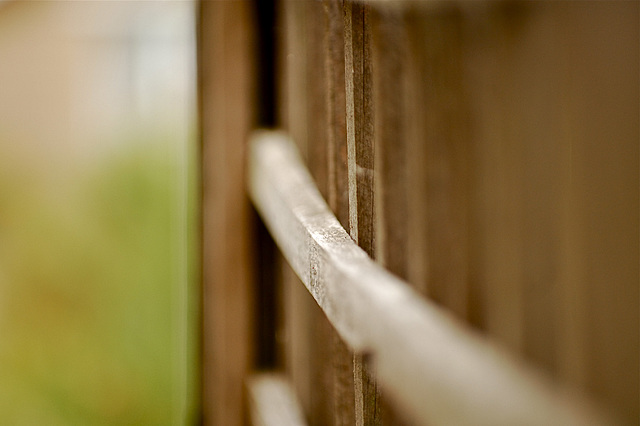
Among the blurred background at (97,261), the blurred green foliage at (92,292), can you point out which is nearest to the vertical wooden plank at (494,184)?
the blurred background at (97,261)

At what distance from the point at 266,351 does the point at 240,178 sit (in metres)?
0.38

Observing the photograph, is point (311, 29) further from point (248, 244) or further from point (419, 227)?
point (248, 244)

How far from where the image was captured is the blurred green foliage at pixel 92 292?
7.79 ft

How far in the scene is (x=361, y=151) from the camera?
61 cm

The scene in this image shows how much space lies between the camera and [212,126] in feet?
4.50

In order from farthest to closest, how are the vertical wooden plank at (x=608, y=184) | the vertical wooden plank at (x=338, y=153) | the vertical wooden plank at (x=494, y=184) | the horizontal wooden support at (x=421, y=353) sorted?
1. the vertical wooden plank at (x=338, y=153)
2. the vertical wooden plank at (x=494, y=184)
3. the vertical wooden plank at (x=608, y=184)
4. the horizontal wooden support at (x=421, y=353)

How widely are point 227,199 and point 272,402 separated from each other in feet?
1.40

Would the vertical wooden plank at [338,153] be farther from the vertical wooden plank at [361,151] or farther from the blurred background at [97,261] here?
the blurred background at [97,261]

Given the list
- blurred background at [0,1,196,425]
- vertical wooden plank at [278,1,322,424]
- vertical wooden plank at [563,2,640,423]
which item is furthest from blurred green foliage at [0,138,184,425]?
vertical wooden plank at [563,2,640,423]

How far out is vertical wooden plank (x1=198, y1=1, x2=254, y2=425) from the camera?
4.32 ft

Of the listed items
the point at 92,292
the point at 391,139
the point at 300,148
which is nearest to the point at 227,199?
the point at 300,148

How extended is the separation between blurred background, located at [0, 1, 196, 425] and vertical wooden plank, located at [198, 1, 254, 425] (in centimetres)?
72

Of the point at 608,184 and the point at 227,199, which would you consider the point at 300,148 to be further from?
the point at 608,184

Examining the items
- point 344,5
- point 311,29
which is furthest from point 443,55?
point 311,29
